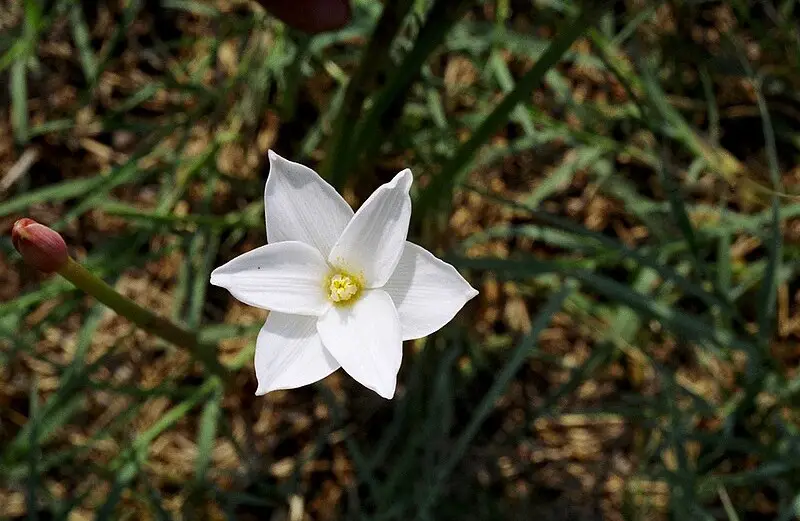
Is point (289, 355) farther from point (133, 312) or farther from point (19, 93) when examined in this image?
point (19, 93)

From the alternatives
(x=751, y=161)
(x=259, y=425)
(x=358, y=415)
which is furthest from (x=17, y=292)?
(x=751, y=161)

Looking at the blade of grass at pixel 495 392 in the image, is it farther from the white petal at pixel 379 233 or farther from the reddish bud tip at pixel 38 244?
the reddish bud tip at pixel 38 244

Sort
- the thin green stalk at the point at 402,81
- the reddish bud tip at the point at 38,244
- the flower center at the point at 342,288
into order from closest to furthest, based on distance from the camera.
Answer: the reddish bud tip at the point at 38,244
the flower center at the point at 342,288
the thin green stalk at the point at 402,81

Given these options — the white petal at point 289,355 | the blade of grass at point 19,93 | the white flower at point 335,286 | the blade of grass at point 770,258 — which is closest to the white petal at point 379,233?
the white flower at point 335,286

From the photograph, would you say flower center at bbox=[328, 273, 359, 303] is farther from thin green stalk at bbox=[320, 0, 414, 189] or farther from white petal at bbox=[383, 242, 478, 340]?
thin green stalk at bbox=[320, 0, 414, 189]

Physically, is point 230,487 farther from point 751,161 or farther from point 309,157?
point 751,161

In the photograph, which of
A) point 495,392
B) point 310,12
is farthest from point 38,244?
point 495,392
